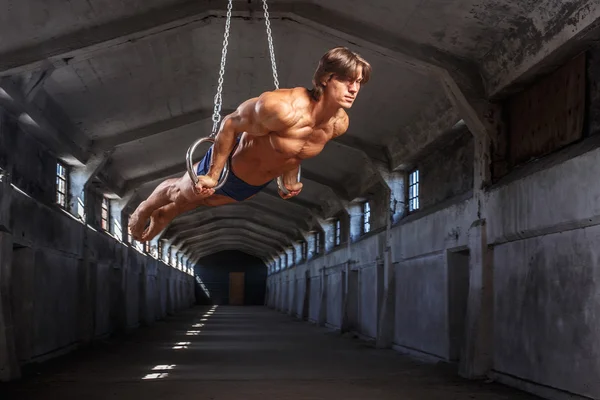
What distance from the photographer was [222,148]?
19.4 ft

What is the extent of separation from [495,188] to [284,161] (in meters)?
4.85

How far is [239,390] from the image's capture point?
899cm

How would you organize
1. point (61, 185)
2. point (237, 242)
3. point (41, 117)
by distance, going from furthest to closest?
point (237, 242) < point (61, 185) < point (41, 117)

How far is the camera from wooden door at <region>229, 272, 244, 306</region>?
160ft

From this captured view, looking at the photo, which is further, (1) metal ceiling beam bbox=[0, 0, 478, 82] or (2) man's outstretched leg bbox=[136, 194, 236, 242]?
(1) metal ceiling beam bbox=[0, 0, 478, 82]

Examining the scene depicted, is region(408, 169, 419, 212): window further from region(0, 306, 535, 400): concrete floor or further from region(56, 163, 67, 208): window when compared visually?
region(56, 163, 67, 208): window

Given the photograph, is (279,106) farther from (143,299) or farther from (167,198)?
(143,299)

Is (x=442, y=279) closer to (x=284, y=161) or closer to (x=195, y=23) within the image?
(x=195, y=23)

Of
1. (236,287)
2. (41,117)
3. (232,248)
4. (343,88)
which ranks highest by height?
(41,117)

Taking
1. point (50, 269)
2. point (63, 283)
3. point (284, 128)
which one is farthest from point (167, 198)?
point (63, 283)

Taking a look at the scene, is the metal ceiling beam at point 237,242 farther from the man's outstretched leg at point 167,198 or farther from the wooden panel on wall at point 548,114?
the man's outstretched leg at point 167,198

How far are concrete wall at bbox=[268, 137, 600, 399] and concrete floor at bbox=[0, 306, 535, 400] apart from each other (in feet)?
1.65

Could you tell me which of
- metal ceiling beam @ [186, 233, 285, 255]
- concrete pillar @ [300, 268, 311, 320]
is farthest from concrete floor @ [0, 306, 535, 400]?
metal ceiling beam @ [186, 233, 285, 255]

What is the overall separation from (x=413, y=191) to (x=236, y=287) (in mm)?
34860
